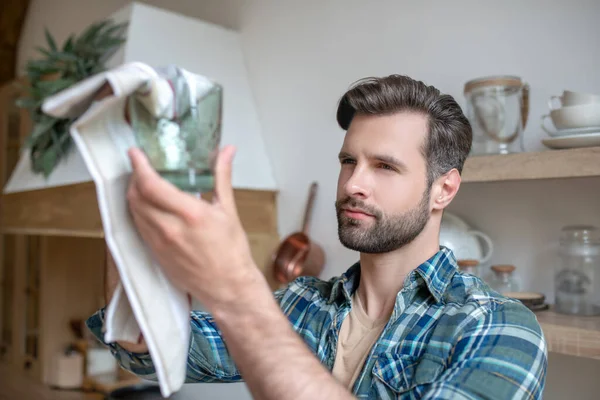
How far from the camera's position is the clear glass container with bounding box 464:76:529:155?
4.62 ft

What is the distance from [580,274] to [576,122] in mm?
348

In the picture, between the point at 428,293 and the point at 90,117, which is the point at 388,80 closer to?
the point at 428,293

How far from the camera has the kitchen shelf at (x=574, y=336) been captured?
1.17m

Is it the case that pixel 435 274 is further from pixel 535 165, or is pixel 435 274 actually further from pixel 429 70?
pixel 429 70

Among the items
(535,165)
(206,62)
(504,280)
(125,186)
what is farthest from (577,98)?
(206,62)

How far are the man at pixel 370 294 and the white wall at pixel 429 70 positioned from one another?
0.43m

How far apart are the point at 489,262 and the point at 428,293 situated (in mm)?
644

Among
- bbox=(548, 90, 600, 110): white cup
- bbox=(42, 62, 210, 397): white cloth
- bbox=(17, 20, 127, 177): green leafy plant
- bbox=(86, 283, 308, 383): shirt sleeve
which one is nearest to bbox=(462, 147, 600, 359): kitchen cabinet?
bbox=(548, 90, 600, 110): white cup

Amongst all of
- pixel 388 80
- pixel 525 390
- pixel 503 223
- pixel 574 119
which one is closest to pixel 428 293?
pixel 525 390

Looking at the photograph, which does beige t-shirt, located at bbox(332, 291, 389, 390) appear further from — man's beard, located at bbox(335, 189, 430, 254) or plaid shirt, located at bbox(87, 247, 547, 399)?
man's beard, located at bbox(335, 189, 430, 254)

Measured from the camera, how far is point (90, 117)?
1.80 ft

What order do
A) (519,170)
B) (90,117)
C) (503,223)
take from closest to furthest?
(90,117), (519,170), (503,223)

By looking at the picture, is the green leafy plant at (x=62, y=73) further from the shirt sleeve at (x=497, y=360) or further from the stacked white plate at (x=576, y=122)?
the shirt sleeve at (x=497, y=360)

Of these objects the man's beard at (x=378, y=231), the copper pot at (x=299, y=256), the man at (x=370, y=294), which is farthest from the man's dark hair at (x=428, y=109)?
the copper pot at (x=299, y=256)
